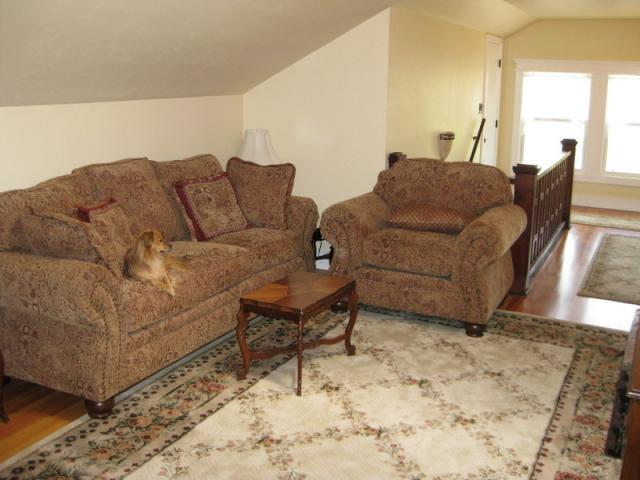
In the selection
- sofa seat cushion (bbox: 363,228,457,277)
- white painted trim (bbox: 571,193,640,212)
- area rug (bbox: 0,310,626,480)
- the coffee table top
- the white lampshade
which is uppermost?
the white lampshade

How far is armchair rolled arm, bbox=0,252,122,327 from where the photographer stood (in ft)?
10.3

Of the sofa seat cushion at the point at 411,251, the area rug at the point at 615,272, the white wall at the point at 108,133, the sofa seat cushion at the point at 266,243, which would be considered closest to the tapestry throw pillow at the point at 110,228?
the white wall at the point at 108,133

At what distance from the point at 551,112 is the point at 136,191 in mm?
6208

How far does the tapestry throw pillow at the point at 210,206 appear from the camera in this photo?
4629 mm

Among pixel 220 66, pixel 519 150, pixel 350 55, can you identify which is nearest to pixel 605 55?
pixel 519 150

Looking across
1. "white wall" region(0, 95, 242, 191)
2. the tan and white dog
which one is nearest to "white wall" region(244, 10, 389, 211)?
"white wall" region(0, 95, 242, 191)

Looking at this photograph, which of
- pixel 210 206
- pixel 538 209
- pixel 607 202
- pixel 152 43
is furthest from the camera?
pixel 607 202

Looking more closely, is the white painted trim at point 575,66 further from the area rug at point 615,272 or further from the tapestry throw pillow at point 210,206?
the tapestry throw pillow at point 210,206

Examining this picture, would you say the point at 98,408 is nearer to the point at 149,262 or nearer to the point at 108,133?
the point at 149,262

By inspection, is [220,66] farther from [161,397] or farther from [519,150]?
[519,150]

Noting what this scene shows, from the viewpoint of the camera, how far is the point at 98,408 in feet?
10.7

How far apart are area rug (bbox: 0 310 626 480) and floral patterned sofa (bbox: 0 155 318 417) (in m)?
0.22

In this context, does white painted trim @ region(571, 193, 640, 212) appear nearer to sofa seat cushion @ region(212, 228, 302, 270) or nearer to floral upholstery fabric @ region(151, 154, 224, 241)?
sofa seat cushion @ region(212, 228, 302, 270)

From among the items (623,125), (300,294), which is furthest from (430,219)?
(623,125)
